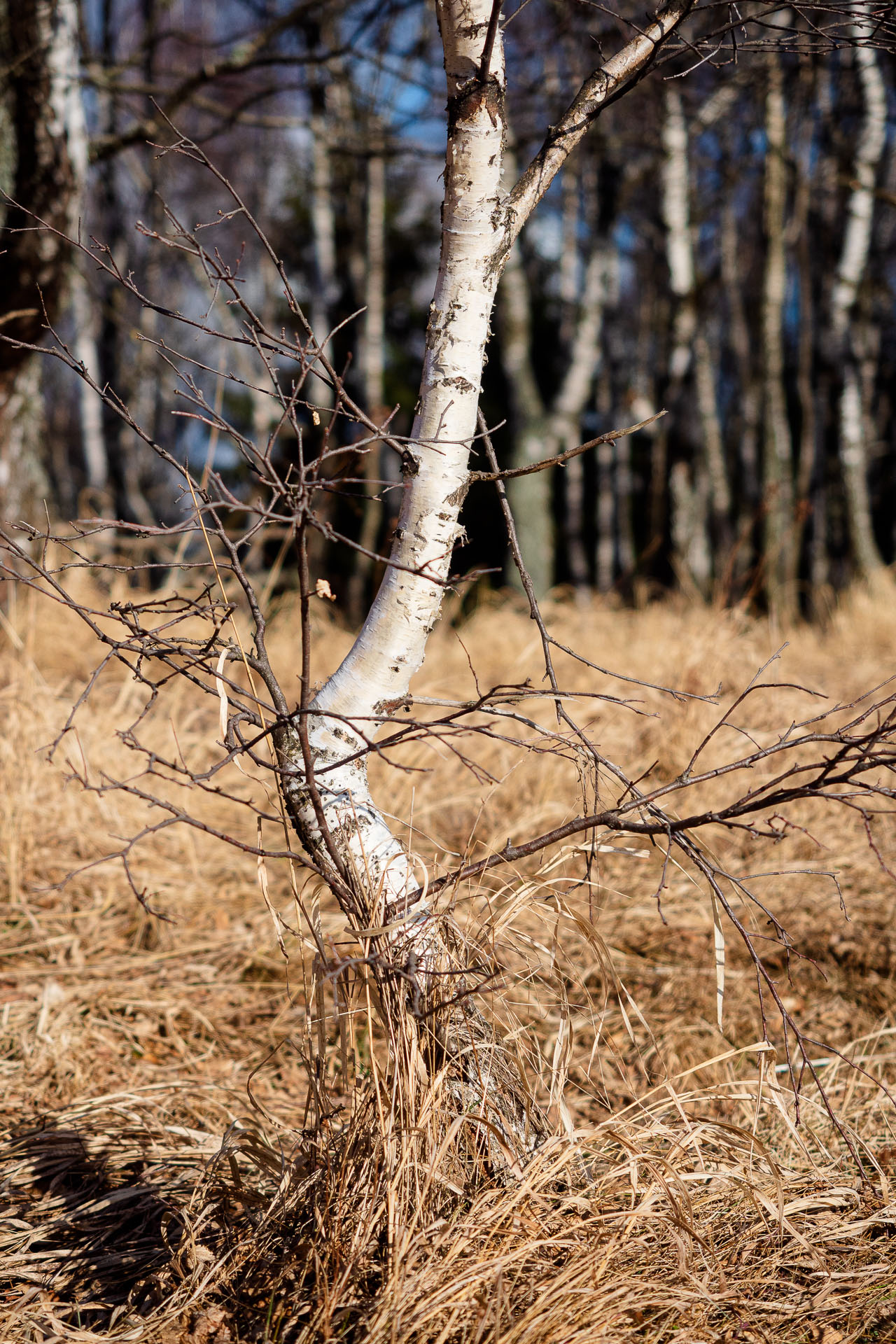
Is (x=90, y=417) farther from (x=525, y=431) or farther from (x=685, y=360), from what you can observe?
(x=685, y=360)

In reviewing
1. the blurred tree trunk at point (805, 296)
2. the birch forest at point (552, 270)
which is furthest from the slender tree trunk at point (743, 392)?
the blurred tree trunk at point (805, 296)

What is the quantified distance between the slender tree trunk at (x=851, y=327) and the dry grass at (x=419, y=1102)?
4431 mm

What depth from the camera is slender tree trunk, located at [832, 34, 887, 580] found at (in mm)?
6609

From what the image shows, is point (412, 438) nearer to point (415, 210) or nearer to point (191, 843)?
point (191, 843)

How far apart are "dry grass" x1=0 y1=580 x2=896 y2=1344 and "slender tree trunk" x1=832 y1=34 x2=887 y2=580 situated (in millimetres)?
4431

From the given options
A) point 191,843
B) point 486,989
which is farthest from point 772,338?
point 486,989

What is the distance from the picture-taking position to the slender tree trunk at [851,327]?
6609 millimetres

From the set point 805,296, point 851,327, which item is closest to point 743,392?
point 805,296

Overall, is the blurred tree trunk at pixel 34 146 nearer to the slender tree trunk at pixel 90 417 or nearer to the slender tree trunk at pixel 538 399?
the slender tree trunk at pixel 538 399

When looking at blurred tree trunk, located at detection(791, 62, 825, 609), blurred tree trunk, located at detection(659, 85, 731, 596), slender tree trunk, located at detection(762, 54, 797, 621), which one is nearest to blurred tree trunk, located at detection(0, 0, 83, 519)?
blurred tree trunk, located at detection(659, 85, 731, 596)

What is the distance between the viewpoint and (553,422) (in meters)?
6.90

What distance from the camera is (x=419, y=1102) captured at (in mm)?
1238

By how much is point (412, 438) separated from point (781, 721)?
8.98ft

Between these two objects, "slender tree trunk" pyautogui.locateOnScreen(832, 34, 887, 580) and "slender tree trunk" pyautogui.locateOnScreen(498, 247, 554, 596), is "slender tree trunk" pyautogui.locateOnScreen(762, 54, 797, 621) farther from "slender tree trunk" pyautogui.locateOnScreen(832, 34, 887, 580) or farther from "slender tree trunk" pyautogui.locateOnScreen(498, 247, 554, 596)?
"slender tree trunk" pyautogui.locateOnScreen(498, 247, 554, 596)
